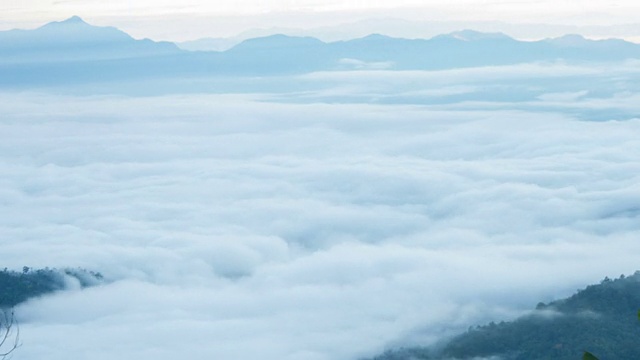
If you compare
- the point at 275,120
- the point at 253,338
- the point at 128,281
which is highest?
the point at 275,120

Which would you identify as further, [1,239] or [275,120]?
[275,120]

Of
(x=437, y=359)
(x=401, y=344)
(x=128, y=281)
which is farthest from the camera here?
(x=128, y=281)

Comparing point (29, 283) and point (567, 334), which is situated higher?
point (29, 283)

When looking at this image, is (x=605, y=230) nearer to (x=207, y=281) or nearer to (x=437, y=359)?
(x=207, y=281)

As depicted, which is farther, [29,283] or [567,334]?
[29,283]

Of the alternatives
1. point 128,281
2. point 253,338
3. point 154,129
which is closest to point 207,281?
point 128,281
